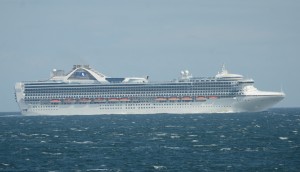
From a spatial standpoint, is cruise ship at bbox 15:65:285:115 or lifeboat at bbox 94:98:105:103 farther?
lifeboat at bbox 94:98:105:103

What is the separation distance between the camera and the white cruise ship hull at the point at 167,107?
163 m

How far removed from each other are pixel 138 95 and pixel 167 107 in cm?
694

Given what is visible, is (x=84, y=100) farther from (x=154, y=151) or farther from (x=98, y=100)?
(x=154, y=151)

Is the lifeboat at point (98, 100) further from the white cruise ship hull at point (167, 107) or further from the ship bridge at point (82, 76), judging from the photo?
the ship bridge at point (82, 76)

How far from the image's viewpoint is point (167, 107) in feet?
550

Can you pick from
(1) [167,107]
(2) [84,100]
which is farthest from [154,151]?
(2) [84,100]

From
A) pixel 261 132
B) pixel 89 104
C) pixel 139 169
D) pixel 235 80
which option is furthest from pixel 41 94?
pixel 139 169

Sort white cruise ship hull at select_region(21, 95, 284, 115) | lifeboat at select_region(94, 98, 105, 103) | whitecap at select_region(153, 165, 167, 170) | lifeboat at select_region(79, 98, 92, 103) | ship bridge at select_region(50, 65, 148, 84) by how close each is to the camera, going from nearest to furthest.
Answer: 1. whitecap at select_region(153, 165, 167, 170)
2. white cruise ship hull at select_region(21, 95, 284, 115)
3. lifeboat at select_region(94, 98, 105, 103)
4. lifeboat at select_region(79, 98, 92, 103)
5. ship bridge at select_region(50, 65, 148, 84)

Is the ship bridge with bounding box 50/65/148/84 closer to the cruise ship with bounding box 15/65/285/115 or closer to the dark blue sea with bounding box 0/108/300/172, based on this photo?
the cruise ship with bounding box 15/65/285/115

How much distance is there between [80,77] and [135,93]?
16784mm

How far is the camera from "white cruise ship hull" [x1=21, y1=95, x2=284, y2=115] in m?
163

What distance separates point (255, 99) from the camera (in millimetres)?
162000

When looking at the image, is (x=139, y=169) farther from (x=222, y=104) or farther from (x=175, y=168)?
(x=222, y=104)

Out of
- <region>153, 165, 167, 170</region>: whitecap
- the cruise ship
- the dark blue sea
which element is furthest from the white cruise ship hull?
<region>153, 165, 167, 170</region>: whitecap
